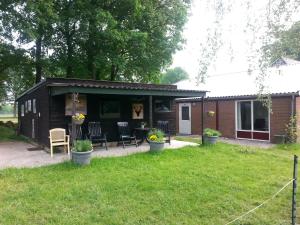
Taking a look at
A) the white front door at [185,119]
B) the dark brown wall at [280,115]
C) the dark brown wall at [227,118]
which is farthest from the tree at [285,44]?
the white front door at [185,119]

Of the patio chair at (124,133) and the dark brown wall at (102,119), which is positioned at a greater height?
the dark brown wall at (102,119)

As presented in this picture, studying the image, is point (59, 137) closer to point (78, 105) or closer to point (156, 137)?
point (78, 105)

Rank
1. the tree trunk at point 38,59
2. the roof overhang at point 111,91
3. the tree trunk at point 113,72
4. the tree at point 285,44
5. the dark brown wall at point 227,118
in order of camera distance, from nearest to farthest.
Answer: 1. the tree at point 285,44
2. the roof overhang at point 111,91
3. the dark brown wall at point 227,118
4. the tree trunk at point 38,59
5. the tree trunk at point 113,72

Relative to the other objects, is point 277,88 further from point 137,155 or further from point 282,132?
point 137,155

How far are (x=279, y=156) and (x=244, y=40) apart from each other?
6295mm

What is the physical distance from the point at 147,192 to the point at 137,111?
718 centimetres

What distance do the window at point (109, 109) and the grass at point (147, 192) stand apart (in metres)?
3.53

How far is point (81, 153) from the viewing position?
7.50 m

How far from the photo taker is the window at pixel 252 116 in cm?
1347

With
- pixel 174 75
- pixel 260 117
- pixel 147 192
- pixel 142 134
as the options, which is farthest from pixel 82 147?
pixel 174 75

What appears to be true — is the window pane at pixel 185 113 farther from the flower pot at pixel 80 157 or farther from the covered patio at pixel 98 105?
the flower pot at pixel 80 157

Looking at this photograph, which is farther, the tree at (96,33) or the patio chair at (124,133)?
the tree at (96,33)

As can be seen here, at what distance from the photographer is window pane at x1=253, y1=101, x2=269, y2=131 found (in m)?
13.4

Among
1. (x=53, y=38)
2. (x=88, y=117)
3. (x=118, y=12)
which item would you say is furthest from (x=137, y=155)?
(x=53, y=38)
